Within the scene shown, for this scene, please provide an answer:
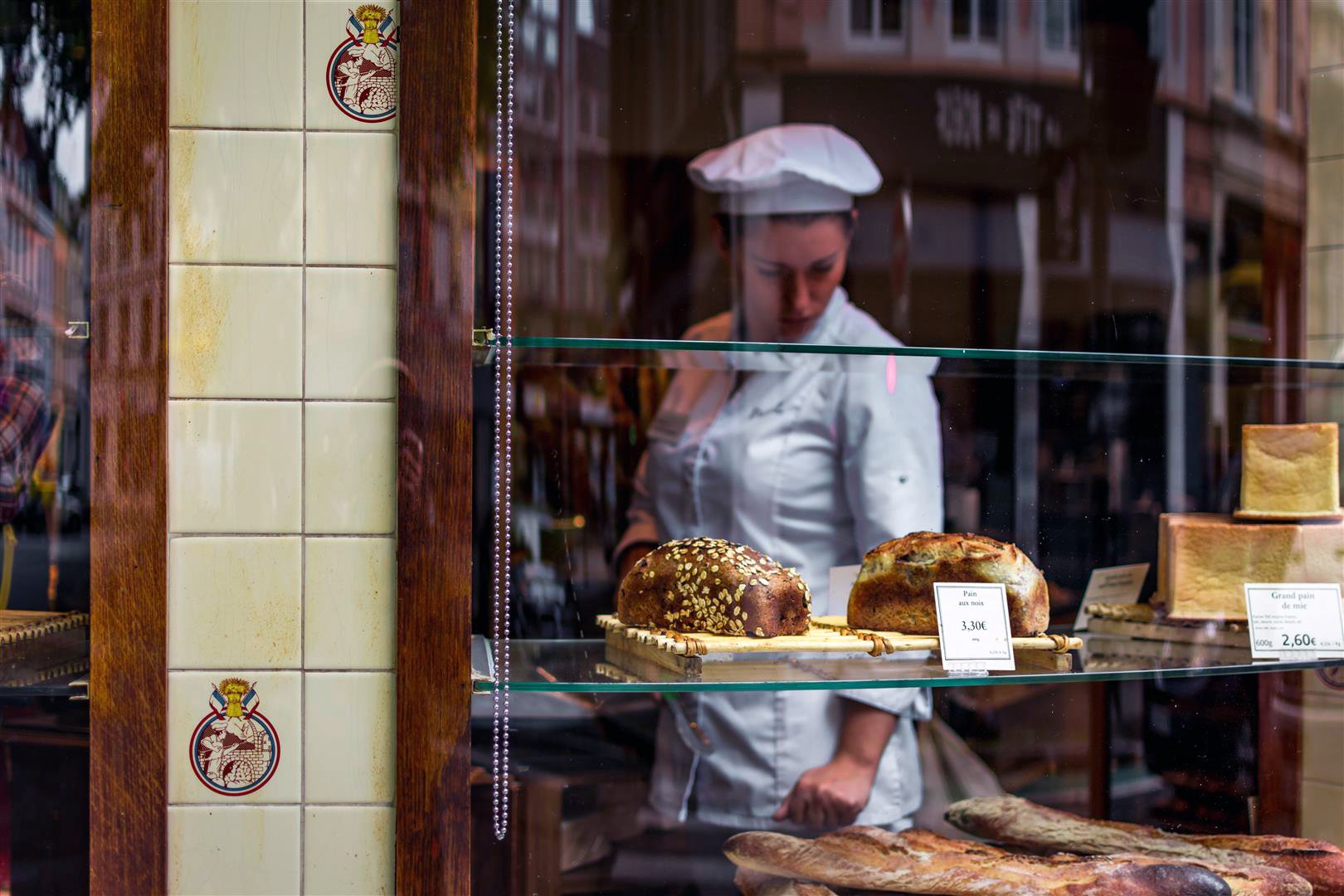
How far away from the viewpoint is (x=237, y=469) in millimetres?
1209

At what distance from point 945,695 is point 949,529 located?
1.11 ft

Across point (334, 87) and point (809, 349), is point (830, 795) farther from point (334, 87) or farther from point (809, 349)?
A: point (334, 87)

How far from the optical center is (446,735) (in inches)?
46.8

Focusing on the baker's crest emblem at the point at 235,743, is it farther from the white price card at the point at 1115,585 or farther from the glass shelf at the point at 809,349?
the white price card at the point at 1115,585

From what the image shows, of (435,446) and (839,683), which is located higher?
(435,446)

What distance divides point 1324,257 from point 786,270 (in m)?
0.90

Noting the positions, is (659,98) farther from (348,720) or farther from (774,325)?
(348,720)

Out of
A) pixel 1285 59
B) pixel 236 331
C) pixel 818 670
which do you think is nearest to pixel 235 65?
pixel 236 331

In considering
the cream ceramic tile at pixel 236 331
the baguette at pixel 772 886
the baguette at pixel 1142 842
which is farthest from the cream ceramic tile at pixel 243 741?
the baguette at pixel 1142 842

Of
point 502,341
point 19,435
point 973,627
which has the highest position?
point 502,341

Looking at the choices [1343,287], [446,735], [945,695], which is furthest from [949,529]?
[446,735]

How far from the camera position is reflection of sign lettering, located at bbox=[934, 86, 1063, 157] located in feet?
7.44

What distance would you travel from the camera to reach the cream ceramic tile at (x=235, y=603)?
3.95ft

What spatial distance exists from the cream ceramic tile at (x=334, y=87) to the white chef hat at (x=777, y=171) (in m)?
1.05
